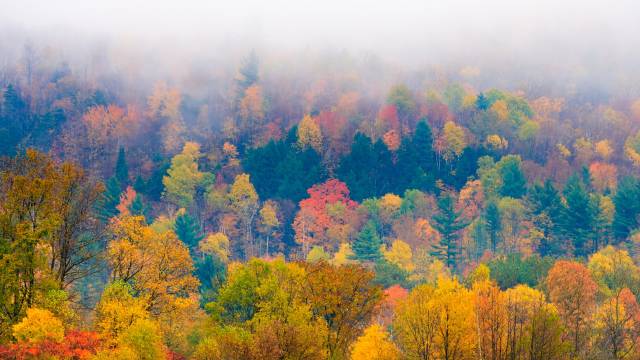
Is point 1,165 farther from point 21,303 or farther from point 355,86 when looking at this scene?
point 355,86

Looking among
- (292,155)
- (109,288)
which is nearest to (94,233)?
(109,288)

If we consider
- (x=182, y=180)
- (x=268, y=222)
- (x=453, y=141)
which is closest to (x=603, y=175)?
(x=453, y=141)

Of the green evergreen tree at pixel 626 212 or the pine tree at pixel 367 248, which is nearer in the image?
the pine tree at pixel 367 248

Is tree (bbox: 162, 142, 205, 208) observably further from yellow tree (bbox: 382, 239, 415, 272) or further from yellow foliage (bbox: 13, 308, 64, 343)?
yellow foliage (bbox: 13, 308, 64, 343)

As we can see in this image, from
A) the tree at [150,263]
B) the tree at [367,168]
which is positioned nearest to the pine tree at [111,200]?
the tree at [367,168]

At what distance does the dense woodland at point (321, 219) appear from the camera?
132ft

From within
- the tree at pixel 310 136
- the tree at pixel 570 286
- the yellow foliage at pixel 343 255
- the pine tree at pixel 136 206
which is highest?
the tree at pixel 310 136

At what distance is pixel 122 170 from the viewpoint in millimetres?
154000

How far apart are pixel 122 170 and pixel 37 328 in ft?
395

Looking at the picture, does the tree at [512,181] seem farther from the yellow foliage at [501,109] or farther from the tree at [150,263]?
the tree at [150,263]

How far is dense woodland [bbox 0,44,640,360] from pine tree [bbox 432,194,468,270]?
1.89 feet

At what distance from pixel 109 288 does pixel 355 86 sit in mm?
148453

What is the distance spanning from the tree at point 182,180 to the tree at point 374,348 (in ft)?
322

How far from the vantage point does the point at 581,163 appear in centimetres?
14712
